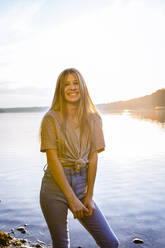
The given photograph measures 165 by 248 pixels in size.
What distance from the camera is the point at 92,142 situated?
123 inches

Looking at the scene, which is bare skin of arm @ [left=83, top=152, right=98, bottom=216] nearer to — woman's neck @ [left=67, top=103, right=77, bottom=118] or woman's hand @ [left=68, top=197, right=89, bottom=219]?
woman's hand @ [left=68, top=197, right=89, bottom=219]

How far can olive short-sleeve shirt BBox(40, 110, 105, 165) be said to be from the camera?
→ 117 inches

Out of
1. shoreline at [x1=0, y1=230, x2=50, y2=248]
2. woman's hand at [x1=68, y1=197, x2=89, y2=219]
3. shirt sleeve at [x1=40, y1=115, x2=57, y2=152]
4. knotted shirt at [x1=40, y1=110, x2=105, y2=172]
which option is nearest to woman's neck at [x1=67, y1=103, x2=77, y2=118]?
knotted shirt at [x1=40, y1=110, x2=105, y2=172]

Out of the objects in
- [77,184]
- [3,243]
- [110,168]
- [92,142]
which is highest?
[92,142]

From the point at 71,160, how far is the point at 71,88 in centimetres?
79

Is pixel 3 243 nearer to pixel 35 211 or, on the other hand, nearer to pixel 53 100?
pixel 35 211

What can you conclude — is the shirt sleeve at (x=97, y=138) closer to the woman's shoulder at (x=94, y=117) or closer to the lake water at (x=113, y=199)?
the woman's shoulder at (x=94, y=117)

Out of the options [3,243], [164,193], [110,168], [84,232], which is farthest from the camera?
[110,168]

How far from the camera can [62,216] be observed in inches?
115

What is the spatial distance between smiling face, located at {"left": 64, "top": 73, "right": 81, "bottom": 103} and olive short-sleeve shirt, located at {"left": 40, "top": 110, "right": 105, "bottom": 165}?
23 cm

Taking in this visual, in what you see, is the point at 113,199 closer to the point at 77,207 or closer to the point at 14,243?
the point at 14,243

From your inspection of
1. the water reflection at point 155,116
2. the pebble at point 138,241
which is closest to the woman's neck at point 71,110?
the pebble at point 138,241

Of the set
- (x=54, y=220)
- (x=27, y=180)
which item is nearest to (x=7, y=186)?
(x=27, y=180)

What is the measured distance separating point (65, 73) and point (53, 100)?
0.33m
